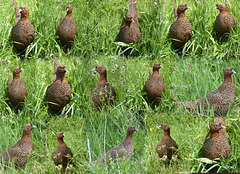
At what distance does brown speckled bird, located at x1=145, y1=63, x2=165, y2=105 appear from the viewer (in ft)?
17.3

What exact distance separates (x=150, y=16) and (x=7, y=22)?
86.6 inches

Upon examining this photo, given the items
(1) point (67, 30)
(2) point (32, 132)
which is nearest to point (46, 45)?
(1) point (67, 30)

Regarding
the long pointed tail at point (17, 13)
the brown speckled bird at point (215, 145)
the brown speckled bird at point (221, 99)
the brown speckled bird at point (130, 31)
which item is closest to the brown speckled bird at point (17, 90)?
the long pointed tail at point (17, 13)

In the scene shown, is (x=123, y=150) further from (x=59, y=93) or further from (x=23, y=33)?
(x=23, y=33)

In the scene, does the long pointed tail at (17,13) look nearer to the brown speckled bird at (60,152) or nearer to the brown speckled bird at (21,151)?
the brown speckled bird at (21,151)

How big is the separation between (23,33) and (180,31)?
2.22 meters

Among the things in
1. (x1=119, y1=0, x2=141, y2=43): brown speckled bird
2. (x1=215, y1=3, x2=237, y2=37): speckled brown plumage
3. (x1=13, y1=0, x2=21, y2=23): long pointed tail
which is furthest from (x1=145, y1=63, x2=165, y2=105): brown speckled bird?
(x1=13, y1=0, x2=21, y2=23): long pointed tail

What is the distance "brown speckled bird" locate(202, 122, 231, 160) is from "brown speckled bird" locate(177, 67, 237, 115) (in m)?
0.26

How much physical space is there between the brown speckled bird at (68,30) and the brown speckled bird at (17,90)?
786 mm

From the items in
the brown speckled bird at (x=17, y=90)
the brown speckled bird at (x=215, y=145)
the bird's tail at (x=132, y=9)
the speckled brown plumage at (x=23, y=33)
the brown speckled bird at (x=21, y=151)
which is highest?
the bird's tail at (x=132, y=9)

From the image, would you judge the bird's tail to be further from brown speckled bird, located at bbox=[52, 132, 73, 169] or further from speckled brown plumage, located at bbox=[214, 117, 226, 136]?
brown speckled bird, located at bbox=[52, 132, 73, 169]

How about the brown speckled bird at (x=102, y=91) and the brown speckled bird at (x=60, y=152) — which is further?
the brown speckled bird at (x=102, y=91)

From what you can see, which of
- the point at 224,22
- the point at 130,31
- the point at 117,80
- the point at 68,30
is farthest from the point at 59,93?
the point at 224,22

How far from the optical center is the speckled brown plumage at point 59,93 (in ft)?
17.1
